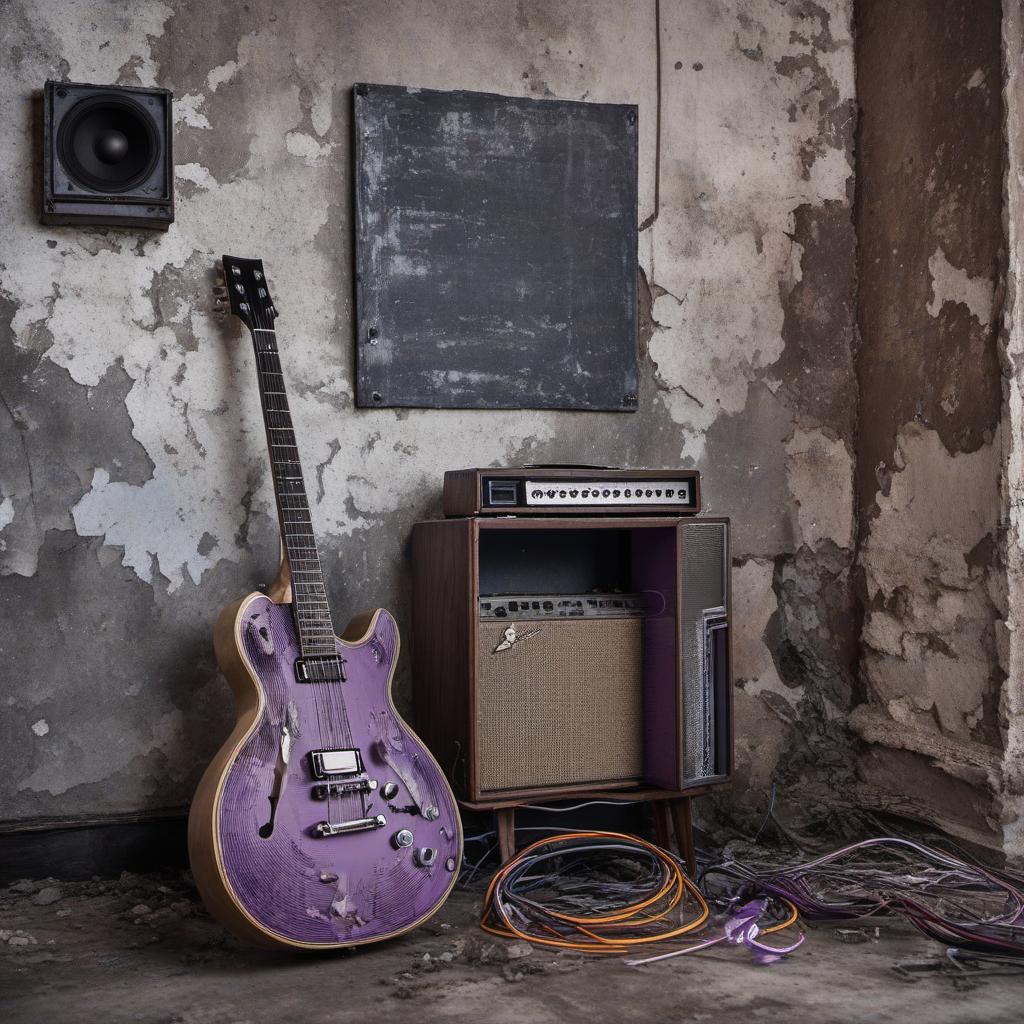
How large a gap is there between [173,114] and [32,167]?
37 cm

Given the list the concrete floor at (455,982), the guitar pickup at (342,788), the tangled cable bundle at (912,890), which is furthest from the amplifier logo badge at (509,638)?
the tangled cable bundle at (912,890)

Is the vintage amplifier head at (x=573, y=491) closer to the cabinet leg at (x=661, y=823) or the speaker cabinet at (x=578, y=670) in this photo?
the speaker cabinet at (x=578, y=670)

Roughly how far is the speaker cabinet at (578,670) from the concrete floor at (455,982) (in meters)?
0.42

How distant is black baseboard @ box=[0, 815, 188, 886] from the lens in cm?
272

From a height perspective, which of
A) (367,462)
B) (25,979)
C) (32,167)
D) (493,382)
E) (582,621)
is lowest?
(25,979)

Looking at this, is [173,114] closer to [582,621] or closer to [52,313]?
[52,313]

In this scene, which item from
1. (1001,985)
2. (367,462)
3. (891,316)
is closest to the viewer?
(1001,985)

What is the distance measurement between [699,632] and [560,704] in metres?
0.39

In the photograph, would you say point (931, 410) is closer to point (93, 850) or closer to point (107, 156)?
point (107, 156)

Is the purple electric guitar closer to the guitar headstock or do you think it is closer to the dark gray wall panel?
the guitar headstock

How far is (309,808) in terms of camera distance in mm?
2260

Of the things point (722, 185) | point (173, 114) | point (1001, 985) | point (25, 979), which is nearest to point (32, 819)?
point (25, 979)

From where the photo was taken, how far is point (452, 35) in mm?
3084

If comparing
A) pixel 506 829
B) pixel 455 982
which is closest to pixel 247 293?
pixel 506 829
